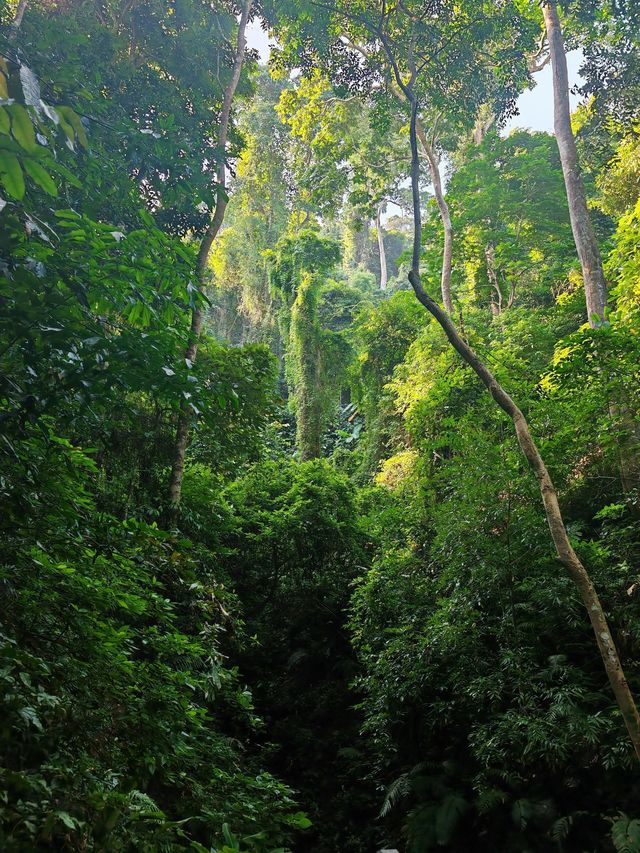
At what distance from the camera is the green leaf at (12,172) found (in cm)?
127

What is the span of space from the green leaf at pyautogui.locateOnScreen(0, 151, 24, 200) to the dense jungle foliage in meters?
0.01

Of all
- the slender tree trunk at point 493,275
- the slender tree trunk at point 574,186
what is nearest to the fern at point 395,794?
the slender tree trunk at point 574,186

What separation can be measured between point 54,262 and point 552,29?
9.27m

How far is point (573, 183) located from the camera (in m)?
7.80

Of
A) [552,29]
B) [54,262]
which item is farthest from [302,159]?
[54,262]

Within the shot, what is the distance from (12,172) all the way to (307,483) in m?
8.51

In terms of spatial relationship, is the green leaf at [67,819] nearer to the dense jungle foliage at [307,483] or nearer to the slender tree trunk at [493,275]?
the dense jungle foliage at [307,483]

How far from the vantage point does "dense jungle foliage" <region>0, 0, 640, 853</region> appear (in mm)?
2389

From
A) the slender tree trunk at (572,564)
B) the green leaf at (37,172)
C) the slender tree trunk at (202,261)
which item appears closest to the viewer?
the green leaf at (37,172)

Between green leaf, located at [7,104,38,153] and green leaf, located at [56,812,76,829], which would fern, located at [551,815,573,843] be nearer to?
green leaf, located at [56,812,76,829]

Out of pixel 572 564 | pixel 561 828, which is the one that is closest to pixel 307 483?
pixel 572 564

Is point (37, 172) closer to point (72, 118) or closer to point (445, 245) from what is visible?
point (72, 118)

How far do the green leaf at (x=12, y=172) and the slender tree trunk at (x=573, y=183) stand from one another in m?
7.00

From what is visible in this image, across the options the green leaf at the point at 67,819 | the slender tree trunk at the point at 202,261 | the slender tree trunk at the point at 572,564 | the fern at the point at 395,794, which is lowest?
the fern at the point at 395,794
